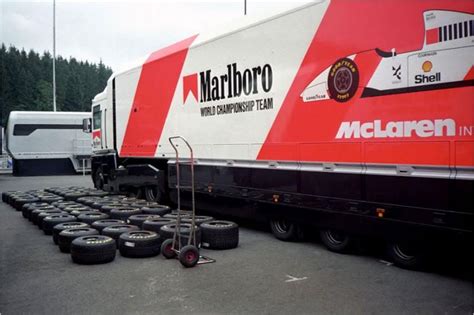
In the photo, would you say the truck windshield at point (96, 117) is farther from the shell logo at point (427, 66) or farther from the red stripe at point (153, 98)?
the shell logo at point (427, 66)

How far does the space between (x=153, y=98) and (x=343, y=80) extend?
5.94 metres

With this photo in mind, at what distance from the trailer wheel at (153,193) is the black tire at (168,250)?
185 inches

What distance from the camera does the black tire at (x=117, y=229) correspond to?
22.8ft

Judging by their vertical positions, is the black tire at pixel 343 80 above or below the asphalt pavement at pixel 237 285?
above

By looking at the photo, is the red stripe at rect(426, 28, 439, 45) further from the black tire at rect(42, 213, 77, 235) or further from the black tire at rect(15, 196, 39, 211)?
the black tire at rect(15, 196, 39, 211)

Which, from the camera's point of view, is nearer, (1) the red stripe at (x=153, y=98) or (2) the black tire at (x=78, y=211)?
(2) the black tire at (x=78, y=211)

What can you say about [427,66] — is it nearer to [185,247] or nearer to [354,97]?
[354,97]

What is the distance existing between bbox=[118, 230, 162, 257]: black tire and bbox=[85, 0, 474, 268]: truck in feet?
6.28

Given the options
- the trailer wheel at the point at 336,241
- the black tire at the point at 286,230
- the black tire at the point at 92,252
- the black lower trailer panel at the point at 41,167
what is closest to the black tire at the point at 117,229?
the black tire at the point at 92,252

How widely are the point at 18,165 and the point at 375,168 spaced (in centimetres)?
2605

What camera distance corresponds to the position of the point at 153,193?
1146cm

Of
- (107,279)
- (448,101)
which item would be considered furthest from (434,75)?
(107,279)

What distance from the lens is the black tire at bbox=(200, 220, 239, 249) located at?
6.83m

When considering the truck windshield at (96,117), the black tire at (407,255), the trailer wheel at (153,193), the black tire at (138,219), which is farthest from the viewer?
the truck windshield at (96,117)
